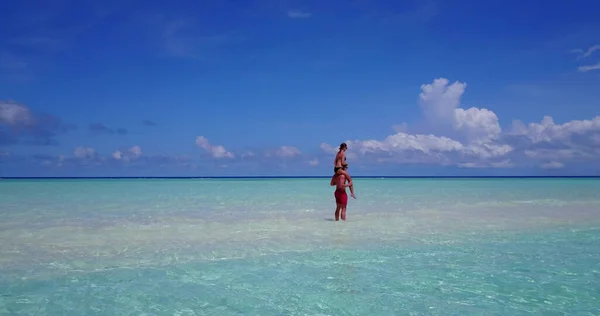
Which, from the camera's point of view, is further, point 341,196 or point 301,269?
point 341,196

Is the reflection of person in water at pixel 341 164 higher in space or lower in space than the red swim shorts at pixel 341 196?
higher

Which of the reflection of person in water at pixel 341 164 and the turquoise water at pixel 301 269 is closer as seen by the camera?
the turquoise water at pixel 301 269

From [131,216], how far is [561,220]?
15688 millimetres

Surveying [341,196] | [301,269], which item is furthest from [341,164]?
[301,269]

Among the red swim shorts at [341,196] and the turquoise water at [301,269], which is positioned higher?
the red swim shorts at [341,196]

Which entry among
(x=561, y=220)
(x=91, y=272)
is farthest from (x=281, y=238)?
(x=561, y=220)

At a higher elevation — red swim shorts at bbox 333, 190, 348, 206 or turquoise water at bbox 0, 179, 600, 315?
red swim shorts at bbox 333, 190, 348, 206

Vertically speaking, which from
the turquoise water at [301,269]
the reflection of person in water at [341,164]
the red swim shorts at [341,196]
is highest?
the reflection of person in water at [341,164]

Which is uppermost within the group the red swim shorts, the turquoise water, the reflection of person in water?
the reflection of person in water

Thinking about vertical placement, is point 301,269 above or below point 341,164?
below

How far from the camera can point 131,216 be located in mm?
17984

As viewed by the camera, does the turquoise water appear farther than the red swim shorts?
No

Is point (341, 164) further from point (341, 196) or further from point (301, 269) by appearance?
point (301, 269)

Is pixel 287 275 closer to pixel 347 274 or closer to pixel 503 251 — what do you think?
pixel 347 274
